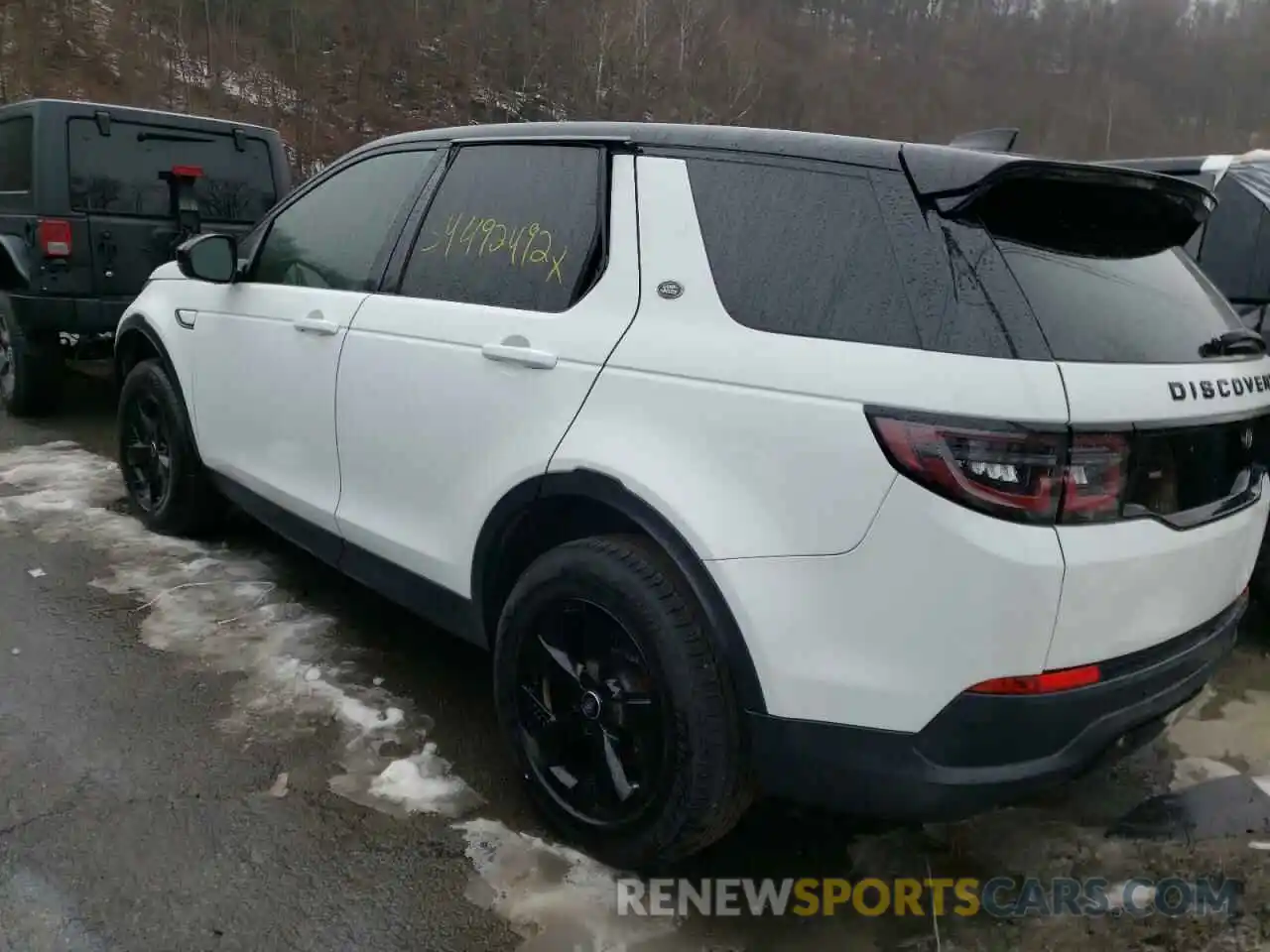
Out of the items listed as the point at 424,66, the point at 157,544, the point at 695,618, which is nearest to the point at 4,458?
the point at 157,544

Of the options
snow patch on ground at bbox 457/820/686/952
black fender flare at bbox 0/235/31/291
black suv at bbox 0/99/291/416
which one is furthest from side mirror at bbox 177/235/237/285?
black fender flare at bbox 0/235/31/291

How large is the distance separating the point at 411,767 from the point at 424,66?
151 ft

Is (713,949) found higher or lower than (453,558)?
lower

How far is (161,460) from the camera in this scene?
4.34 meters

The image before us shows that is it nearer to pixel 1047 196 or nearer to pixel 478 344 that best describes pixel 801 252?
pixel 1047 196

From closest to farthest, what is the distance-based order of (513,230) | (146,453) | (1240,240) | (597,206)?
(597,206), (513,230), (1240,240), (146,453)

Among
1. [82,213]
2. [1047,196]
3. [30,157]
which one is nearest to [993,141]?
[1047,196]

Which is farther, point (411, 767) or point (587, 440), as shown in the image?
point (411, 767)

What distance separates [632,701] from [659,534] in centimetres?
41

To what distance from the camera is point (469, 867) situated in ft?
7.81

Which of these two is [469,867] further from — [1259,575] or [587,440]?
[1259,575]

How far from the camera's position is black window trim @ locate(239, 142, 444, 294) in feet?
10.0

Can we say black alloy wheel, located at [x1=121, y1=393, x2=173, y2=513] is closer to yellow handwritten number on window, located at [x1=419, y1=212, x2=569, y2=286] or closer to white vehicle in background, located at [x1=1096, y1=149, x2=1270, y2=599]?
yellow handwritten number on window, located at [x1=419, y1=212, x2=569, y2=286]

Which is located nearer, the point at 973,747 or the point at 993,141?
the point at 973,747
